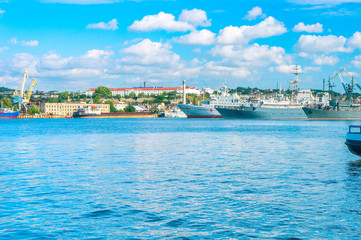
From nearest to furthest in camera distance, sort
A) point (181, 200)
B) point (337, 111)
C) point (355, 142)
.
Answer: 1. point (181, 200)
2. point (355, 142)
3. point (337, 111)

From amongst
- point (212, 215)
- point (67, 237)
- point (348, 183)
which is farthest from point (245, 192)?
point (67, 237)

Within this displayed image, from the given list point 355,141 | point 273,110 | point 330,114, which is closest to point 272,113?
point 273,110

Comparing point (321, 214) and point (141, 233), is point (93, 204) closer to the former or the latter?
point (141, 233)

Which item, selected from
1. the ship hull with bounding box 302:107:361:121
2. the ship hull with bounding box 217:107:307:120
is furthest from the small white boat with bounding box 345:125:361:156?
the ship hull with bounding box 217:107:307:120

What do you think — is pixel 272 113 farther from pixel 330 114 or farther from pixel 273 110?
pixel 330 114

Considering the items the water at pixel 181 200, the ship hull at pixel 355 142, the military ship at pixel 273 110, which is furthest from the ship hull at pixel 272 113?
the ship hull at pixel 355 142

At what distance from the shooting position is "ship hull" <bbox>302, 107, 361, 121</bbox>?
506ft

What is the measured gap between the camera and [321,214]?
1495cm

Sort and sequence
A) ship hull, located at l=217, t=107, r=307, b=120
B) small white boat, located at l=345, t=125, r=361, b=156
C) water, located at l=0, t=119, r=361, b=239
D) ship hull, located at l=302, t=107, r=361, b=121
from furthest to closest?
ship hull, located at l=217, t=107, r=307, b=120
ship hull, located at l=302, t=107, r=361, b=121
small white boat, located at l=345, t=125, r=361, b=156
water, located at l=0, t=119, r=361, b=239

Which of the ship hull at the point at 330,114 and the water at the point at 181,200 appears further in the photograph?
the ship hull at the point at 330,114

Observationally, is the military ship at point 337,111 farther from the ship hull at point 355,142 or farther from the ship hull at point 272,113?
the ship hull at point 355,142

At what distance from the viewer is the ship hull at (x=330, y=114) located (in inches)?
6073

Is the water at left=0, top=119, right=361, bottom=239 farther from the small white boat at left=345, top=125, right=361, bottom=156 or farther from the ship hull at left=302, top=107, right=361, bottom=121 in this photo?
the ship hull at left=302, top=107, right=361, bottom=121

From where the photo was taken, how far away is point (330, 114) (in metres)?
156
